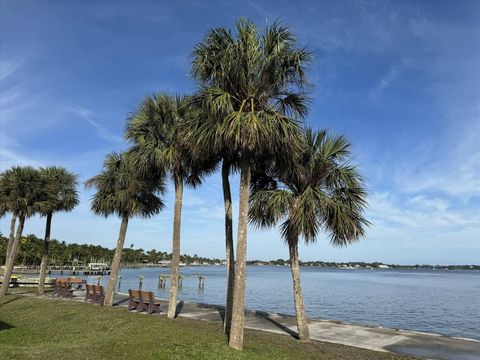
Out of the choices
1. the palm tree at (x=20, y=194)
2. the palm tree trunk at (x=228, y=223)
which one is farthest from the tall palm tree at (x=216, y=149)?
the palm tree at (x=20, y=194)

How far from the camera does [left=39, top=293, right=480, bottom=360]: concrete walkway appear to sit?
11.1m

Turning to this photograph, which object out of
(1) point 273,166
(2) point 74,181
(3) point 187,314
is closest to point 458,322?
(3) point 187,314

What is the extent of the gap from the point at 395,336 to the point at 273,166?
702cm

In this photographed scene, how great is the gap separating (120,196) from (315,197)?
10.7 meters

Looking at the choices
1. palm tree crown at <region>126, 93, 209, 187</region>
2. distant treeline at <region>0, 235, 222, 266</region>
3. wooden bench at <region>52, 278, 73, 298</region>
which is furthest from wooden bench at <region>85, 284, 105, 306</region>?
distant treeline at <region>0, 235, 222, 266</region>

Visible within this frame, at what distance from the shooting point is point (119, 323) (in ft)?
44.0

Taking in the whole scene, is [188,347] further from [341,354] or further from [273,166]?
[273,166]

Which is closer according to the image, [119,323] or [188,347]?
[188,347]

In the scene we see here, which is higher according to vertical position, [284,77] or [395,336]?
[284,77]

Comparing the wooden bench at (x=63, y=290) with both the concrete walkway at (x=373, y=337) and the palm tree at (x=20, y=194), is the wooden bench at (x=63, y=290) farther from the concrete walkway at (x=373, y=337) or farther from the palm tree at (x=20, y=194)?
the concrete walkway at (x=373, y=337)

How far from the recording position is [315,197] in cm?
1186

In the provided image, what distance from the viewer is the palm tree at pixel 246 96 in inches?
410

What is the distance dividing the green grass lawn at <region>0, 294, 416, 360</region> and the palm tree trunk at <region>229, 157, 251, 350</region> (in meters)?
0.44

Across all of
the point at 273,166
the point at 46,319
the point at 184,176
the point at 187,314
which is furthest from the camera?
the point at 187,314
